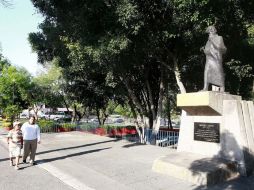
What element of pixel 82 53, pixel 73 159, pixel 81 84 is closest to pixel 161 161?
pixel 73 159

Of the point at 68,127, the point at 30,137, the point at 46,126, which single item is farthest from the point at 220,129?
the point at 68,127

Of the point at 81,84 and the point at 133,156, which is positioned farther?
the point at 81,84

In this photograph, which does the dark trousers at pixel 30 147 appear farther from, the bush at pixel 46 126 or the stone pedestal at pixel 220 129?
the bush at pixel 46 126

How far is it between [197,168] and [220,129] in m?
1.78

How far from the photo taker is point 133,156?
1238cm

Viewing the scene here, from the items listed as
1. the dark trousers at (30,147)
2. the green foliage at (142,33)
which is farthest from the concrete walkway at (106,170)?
the green foliage at (142,33)

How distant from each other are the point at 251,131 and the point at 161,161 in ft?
9.38

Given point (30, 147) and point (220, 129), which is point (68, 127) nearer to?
point (30, 147)

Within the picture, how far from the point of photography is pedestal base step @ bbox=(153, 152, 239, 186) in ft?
26.9

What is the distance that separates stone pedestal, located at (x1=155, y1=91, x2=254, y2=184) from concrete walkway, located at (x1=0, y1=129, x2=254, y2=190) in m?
0.78

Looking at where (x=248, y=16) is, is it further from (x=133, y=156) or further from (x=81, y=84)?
(x=81, y=84)

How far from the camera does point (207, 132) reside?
10.2 meters

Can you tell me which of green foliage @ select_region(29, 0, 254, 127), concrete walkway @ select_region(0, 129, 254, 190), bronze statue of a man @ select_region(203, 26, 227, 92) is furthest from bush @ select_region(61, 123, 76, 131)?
bronze statue of a man @ select_region(203, 26, 227, 92)

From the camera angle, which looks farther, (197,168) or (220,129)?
(220,129)
